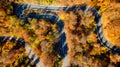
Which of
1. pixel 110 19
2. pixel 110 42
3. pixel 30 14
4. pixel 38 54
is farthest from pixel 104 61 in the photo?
pixel 30 14

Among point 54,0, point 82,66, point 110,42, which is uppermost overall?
point 54,0

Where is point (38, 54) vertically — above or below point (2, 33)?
below

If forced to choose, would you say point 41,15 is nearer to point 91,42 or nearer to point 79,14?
point 79,14

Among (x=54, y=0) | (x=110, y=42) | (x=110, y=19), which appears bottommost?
(x=110, y=42)

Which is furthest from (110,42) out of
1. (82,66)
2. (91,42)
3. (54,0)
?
(54,0)

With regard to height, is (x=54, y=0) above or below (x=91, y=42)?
above

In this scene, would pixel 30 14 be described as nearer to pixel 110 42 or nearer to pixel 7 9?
pixel 7 9

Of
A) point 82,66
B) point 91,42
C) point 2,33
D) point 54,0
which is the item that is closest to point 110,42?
point 91,42

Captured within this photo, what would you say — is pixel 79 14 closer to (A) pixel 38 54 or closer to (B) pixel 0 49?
(A) pixel 38 54
